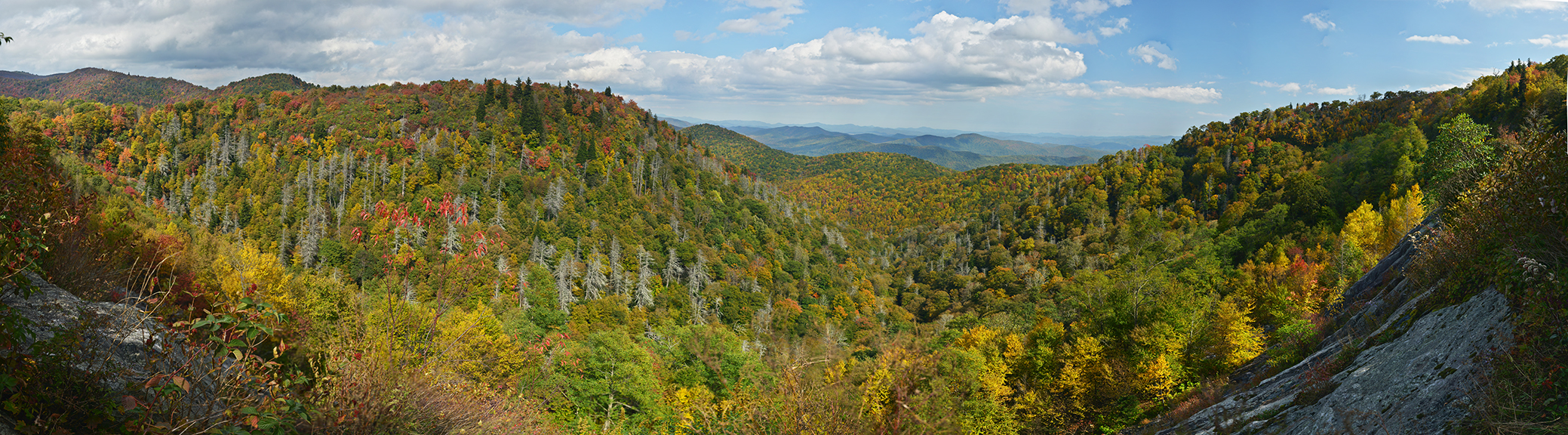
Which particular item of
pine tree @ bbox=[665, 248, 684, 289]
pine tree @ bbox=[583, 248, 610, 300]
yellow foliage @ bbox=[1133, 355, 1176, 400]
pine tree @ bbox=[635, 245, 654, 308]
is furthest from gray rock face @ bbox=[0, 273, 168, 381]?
pine tree @ bbox=[665, 248, 684, 289]

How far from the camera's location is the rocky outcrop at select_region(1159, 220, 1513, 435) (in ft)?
21.4

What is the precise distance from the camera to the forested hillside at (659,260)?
527 centimetres

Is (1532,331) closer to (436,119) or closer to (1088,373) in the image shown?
(1088,373)

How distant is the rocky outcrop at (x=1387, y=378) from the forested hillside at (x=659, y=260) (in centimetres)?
106

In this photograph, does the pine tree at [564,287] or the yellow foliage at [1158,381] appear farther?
the pine tree at [564,287]

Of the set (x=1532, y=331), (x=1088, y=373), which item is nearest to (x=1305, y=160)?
(x=1088, y=373)

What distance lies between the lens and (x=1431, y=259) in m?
11.3

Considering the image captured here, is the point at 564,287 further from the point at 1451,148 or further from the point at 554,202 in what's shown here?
the point at 1451,148

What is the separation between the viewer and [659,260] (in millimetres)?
94250

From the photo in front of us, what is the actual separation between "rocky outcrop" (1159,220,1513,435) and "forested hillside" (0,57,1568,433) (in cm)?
106

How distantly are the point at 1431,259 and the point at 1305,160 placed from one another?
10680cm

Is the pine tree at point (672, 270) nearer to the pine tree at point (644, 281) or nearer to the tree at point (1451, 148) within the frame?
the pine tree at point (644, 281)

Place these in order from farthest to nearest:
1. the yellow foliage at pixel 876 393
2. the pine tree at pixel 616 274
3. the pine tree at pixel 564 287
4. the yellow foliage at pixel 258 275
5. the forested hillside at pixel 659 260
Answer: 1. the pine tree at pixel 616 274
2. the pine tree at pixel 564 287
3. the yellow foliage at pixel 258 275
4. the yellow foliage at pixel 876 393
5. the forested hillside at pixel 659 260

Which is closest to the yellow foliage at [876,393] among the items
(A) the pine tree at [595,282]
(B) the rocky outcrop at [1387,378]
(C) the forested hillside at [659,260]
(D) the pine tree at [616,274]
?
(C) the forested hillside at [659,260]
